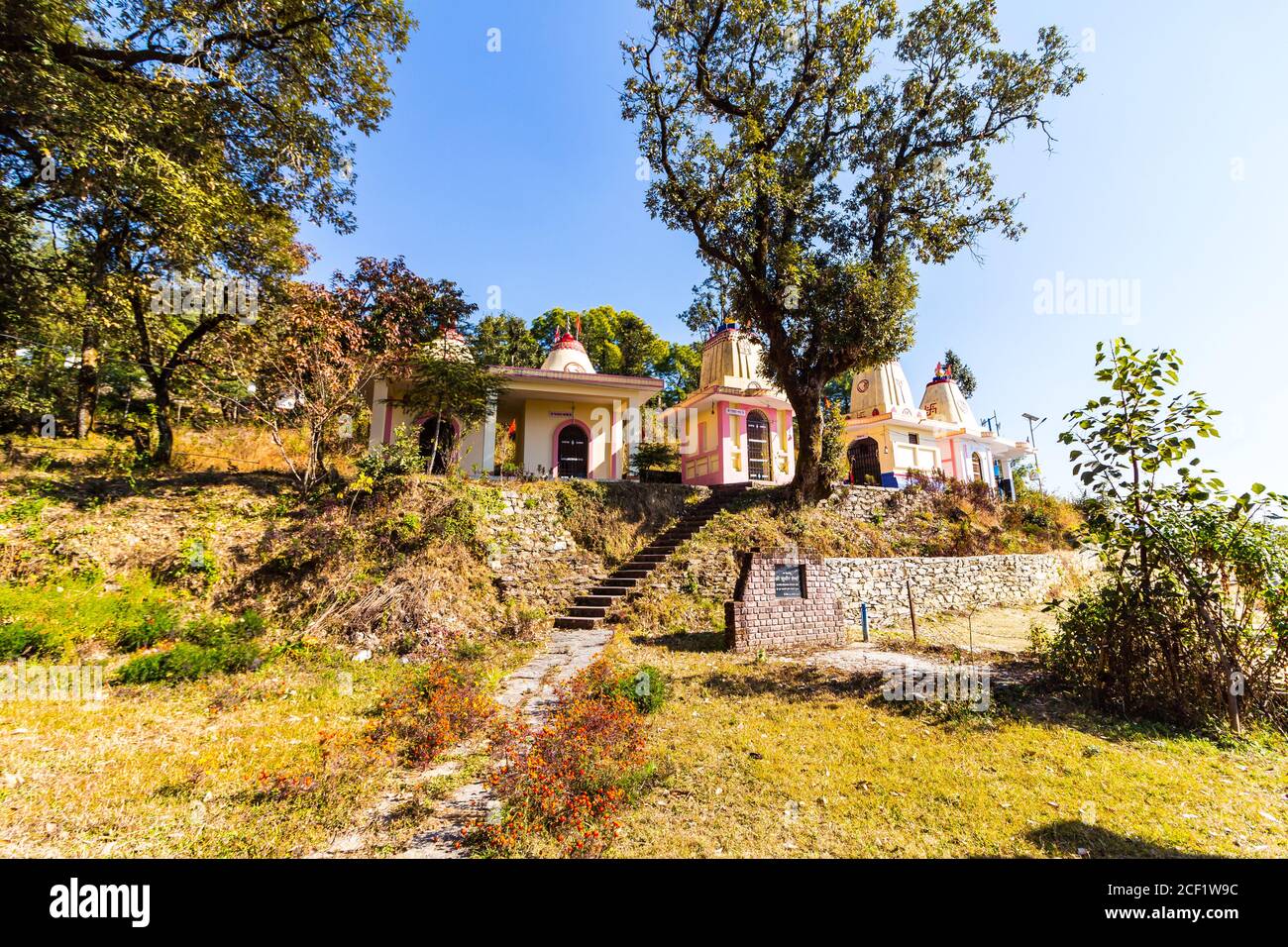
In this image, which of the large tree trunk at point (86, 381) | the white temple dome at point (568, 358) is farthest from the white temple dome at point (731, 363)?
the large tree trunk at point (86, 381)

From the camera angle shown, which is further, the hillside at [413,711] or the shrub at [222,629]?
the shrub at [222,629]

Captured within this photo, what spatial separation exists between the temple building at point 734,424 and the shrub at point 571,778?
47.7 ft

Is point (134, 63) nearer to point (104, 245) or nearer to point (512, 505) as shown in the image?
point (104, 245)

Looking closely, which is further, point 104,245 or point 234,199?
point 104,245

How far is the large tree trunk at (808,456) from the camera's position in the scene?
1364cm

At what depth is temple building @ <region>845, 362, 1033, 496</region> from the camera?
2336cm

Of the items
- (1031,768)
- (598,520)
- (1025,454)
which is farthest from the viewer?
(1025,454)

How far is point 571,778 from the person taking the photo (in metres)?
3.46

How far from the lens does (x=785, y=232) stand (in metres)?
13.3

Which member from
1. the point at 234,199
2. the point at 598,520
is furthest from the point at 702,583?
the point at 234,199

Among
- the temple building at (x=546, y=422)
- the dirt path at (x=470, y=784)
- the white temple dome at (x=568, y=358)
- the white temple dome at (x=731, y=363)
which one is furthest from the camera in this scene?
the white temple dome at (x=731, y=363)

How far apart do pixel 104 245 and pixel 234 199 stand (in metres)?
4.29

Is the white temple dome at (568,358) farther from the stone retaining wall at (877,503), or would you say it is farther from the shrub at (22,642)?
the shrub at (22,642)
